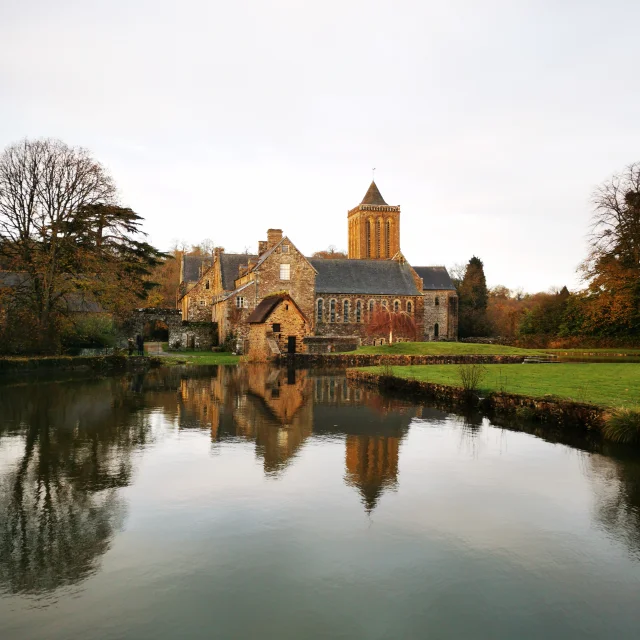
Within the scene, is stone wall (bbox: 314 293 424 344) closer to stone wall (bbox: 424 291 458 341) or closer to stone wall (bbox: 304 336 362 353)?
stone wall (bbox: 424 291 458 341)

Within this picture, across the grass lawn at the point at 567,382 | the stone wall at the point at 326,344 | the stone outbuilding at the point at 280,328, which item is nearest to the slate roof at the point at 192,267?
the stone outbuilding at the point at 280,328

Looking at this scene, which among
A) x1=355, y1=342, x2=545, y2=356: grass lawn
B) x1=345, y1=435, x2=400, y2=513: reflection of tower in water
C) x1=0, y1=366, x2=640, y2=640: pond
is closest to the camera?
x1=0, y1=366, x2=640, y2=640: pond

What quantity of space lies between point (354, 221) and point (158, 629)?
8652 cm

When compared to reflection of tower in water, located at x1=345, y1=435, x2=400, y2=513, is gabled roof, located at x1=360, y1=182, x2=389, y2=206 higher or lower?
higher

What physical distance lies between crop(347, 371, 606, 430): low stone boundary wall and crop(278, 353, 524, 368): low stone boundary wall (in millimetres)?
8727

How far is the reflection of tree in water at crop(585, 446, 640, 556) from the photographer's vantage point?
765 cm

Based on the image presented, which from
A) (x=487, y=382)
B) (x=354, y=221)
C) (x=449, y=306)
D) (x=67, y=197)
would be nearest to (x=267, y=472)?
(x=487, y=382)

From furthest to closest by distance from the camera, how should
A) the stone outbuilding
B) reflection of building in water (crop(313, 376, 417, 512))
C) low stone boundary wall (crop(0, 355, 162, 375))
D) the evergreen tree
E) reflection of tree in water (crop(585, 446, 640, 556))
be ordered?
1. the evergreen tree
2. the stone outbuilding
3. low stone boundary wall (crop(0, 355, 162, 375))
4. reflection of building in water (crop(313, 376, 417, 512))
5. reflection of tree in water (crop(585, 446, 640, 556))

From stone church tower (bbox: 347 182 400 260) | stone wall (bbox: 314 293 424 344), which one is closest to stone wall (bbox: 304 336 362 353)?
stone wall (bbox: 314 293 424 344)

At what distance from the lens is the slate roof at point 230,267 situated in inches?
2208

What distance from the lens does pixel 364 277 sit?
64250 millimetres

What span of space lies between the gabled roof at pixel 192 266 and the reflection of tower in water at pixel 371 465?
177 ft

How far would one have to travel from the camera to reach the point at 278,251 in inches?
2053

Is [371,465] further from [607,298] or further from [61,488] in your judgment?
[607,298]
